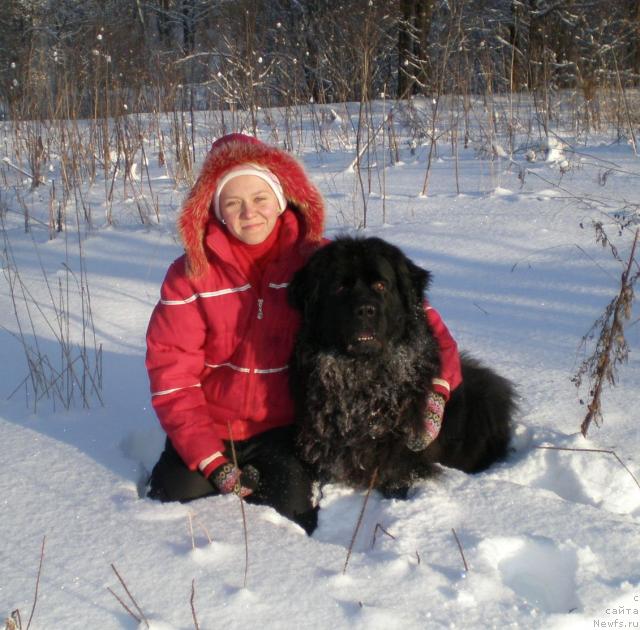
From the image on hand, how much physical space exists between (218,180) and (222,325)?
55 centimetres

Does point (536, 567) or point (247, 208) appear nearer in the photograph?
point (536, 567)

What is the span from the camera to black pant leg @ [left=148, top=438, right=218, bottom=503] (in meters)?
2.49

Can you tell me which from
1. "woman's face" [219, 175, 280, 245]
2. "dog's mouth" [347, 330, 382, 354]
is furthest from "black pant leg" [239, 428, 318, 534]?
"woman's face" [219, 175, 280, 245]

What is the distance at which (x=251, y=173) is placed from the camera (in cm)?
260

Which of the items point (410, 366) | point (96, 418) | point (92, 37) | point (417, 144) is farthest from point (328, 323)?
point (92, 37)

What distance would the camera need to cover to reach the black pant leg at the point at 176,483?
2.49 m

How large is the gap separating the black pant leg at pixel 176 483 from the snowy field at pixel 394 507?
0.10 meters

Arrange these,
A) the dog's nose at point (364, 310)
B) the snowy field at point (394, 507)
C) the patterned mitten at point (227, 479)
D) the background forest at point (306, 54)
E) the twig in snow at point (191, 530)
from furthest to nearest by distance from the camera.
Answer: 1. the background forest at point (306, 54)
2. the patterned mitten at point (227, 479)
3. the dog's nose at point (364, 310)
4. the twig in snow at point (191, 530)
5. the snowy field at point (394, 507)

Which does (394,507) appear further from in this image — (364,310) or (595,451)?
(595,451)

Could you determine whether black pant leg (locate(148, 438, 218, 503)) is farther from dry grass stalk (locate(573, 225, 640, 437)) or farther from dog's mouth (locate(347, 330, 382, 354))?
dry grass stalk (locate(573, 225, 640, 437))

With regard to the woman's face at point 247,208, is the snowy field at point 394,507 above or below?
below

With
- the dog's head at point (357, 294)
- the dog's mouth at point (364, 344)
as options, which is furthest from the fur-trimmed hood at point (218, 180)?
the dog's mouth at point (364, 344)

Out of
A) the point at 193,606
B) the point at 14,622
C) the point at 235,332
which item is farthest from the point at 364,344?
the point at 14,622

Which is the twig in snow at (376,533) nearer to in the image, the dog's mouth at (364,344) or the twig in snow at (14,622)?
the dog's mouth at (364,344)
